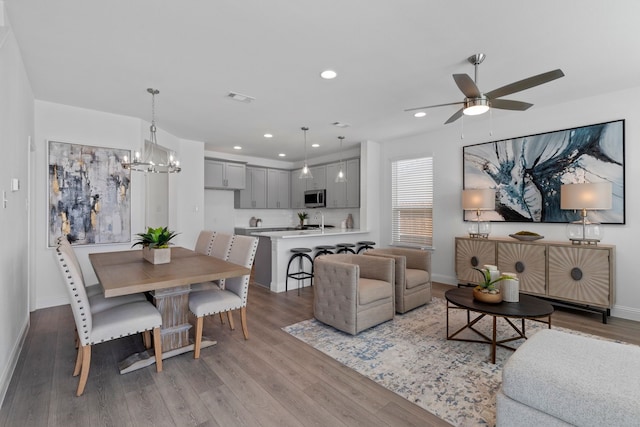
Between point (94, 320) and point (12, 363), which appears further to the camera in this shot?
point (12, 363)

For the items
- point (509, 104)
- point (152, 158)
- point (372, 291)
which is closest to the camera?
point (509, 104)

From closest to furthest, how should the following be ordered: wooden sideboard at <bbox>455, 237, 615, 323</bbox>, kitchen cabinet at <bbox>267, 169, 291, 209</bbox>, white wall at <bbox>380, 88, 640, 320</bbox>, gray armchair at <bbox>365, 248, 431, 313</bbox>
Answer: wooden sideboard at <bbox>455, 237, 615, 323</bbox>, white wall at <bbox>380, 88, 640, 320</bbox>, gray armchair at <bbox>365, 248, 431, 313</bbox>, kitchen cabinet at <bbox>267, 169, 291, 209</bbox>

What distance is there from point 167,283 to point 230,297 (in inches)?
28.5

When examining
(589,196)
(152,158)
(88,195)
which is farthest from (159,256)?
(589,196)

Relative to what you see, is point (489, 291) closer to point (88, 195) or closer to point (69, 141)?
point (88, 195)

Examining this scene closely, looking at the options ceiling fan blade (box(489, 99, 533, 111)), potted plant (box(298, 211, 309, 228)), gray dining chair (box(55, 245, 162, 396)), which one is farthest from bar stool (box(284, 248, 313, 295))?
ceiling fan blade (box(489, 99, 533, 111))

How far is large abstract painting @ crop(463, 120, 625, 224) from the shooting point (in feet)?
11.9

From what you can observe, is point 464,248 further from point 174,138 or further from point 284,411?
point 174,138

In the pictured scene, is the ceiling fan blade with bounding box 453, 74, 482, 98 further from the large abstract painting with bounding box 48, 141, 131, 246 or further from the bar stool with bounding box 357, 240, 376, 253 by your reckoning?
the large abstract painting with bounding box 48, 141, 131, 246

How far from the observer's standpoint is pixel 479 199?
437 centimetres

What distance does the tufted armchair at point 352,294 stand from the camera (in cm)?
303

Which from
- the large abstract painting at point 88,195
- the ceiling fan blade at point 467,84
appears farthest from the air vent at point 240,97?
the ceiling fan blade at point 467,84

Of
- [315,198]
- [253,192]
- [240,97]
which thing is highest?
[240,97]

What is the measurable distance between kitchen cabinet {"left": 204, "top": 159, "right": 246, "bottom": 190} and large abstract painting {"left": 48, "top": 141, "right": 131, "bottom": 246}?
7.85ft
